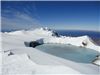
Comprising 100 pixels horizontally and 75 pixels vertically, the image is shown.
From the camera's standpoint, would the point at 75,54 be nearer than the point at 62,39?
Yes

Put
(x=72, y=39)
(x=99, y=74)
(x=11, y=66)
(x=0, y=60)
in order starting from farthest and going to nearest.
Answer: (x=72, y=39)
(x=0, y=60)
(x=11, y=66)
(x=99, y=74)

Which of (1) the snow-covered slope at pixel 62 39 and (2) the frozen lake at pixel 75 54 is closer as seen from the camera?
(2) the frozen lake at pixel 75 54

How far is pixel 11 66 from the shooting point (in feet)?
30.1

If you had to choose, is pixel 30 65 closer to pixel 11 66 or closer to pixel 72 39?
pixel 11 66

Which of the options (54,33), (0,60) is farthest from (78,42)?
(0,60)

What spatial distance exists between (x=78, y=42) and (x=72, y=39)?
250 centimetres

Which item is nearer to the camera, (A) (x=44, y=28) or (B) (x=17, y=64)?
(B) (x=17, y=64)

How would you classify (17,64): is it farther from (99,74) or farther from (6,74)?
(99,74)

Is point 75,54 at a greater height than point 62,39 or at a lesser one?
lesser

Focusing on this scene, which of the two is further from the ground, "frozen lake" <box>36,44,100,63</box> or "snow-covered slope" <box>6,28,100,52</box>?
"snow-covered slope" <box>6,28,100,52</box>

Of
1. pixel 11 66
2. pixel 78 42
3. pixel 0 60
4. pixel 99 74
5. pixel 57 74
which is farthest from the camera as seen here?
pixel 78 42

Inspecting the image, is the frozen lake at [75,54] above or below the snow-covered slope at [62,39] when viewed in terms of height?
below

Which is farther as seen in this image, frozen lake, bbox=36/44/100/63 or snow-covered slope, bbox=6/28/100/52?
snow-covered slope, bbox=6/28/100/52

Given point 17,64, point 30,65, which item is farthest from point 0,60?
point 30,65
